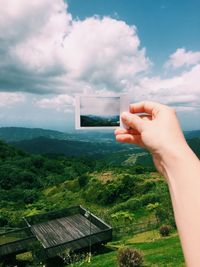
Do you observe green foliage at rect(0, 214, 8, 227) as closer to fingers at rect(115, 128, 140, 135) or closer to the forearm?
fingers at rect(115, 128, 140, 135)

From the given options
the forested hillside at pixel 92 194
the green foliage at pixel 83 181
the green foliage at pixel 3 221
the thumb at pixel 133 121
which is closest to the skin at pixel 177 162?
the thumb at pixel 133 121

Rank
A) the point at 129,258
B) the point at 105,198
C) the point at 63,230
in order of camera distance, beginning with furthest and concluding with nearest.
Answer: the point at 105,198
the point at 63,230
the point at 129,258

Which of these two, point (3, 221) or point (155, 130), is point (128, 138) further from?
point (3, 221)

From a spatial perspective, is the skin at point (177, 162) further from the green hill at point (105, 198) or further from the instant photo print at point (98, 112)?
the green hill at point (105, 198)

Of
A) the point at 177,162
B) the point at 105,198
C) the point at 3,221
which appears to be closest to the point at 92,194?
the point at 105,198

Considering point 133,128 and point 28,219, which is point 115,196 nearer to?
point 28,219
